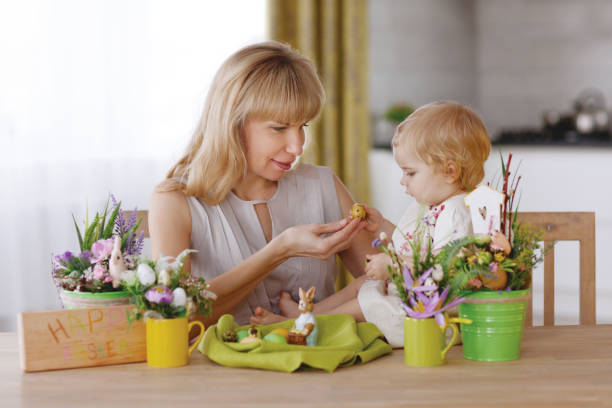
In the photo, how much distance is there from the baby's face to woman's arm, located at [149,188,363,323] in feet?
0.56

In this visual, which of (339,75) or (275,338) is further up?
(339,75)

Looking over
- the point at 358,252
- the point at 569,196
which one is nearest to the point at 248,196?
the point at 358,252

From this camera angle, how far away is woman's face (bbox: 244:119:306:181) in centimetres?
189

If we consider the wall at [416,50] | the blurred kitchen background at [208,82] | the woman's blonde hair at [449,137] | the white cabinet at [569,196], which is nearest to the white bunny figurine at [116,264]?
the woman's blonde hair at [449,137]

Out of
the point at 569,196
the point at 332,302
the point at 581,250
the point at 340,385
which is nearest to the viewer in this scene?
the point at 340,385

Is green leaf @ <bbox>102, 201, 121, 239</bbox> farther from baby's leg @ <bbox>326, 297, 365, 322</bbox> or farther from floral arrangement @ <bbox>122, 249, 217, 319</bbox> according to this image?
baby's leg @ <bbox>326, 297, 365, 322</bbox>

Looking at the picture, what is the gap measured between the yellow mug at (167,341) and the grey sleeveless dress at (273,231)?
62 centimetres

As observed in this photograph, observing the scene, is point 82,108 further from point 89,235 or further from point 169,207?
point 89,235

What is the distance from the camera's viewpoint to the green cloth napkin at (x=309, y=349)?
4.25ft

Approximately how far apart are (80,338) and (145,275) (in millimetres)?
172

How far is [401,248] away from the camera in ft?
5.36

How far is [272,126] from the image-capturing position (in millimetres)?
1871

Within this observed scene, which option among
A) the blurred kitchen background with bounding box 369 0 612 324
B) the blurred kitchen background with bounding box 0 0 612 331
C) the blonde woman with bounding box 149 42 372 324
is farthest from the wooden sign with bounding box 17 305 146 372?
the blurred kitchen background with bounding box 369 0 612 324

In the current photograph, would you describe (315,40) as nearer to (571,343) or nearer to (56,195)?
(56,195)
